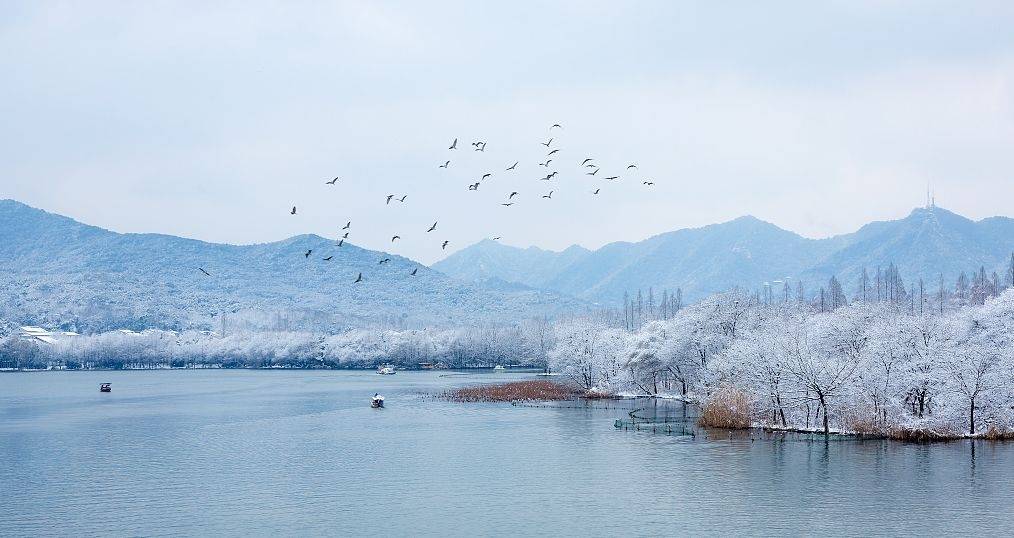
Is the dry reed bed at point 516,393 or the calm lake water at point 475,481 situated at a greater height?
the dry reed bed at point 516,393

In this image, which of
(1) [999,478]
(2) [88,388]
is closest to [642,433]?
(1) [999,478]

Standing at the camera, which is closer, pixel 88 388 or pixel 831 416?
pixel 831 416

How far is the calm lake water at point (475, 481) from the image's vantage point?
4547 centimetres

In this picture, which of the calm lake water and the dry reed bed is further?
the dry reed bed

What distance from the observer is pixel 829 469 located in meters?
59.1

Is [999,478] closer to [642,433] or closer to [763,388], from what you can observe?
[763,388]

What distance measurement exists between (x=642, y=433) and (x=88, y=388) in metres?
124

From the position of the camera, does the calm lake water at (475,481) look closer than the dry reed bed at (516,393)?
Yes

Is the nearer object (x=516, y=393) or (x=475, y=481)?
(x=475, y=481)

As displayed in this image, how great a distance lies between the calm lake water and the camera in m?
45.5

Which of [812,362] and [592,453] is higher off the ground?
[812,362]

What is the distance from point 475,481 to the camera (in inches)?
2265

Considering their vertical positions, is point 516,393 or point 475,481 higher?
point 516,393

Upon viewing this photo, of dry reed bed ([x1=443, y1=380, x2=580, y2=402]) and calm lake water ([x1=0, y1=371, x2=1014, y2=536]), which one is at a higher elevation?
dry reed bed ([x1=443, y1=380, x2=580, y2=402])
